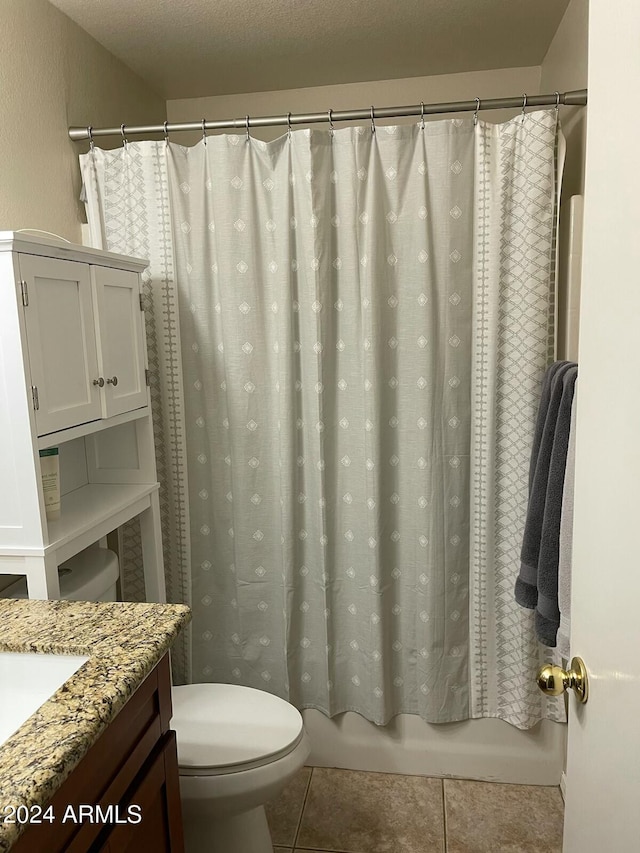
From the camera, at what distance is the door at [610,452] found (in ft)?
2.30

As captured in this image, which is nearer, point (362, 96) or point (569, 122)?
point (569, 122)

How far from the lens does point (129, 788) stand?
1084 millimetres

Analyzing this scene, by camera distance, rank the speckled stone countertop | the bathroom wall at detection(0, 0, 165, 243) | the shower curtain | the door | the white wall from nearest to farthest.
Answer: the door → the speckled stone countertop → the bathroom wall at detection(0, 0, 165, 243) → the shower curtain → the white wall

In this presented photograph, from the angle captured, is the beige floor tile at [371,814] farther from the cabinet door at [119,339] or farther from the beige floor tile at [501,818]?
the cabinet door at [119,339]

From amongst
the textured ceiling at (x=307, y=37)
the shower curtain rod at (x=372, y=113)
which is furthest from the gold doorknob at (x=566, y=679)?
the textured ceiling at (x=307, y=37)

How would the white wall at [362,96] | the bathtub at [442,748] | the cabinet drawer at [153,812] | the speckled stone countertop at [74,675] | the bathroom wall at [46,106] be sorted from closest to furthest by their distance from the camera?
the speckled stone countertop at [74,675], the cabinet drawer at [153,812], the bathroom wall at [46,106], the bathtub at [442,748], the white wall at [362,96]

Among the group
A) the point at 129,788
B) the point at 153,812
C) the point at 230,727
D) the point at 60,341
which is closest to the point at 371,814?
the point at 230,727

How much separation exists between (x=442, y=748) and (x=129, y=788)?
1.42 metres

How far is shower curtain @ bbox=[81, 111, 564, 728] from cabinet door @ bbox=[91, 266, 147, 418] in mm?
236

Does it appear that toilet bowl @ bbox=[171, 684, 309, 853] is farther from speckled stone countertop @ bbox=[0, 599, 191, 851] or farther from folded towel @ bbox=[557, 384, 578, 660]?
folded towel @ bbox=[557, 384, 578, 660]

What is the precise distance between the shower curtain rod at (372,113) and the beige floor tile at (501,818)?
2.10m

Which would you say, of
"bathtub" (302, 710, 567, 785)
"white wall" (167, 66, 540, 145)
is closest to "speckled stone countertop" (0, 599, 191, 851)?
"bathtub" (302, 710, 567, 785)

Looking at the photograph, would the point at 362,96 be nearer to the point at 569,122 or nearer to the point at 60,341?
the point at 569,122

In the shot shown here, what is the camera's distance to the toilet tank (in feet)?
5.37
